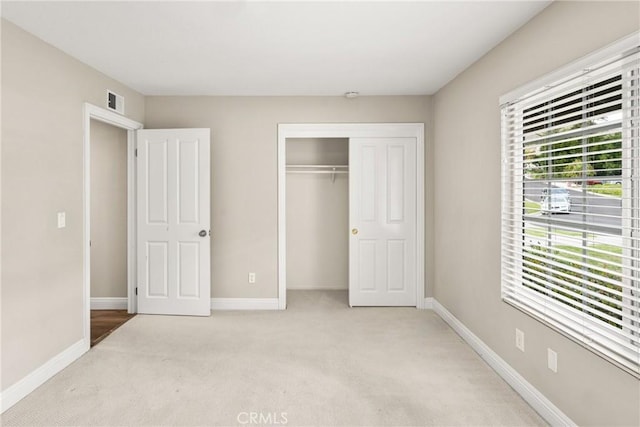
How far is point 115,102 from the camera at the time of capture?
11.6 feet

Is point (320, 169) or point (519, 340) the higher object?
point (320, 169)

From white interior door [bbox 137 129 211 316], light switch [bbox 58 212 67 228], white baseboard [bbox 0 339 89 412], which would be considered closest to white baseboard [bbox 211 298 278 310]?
white interior door [bbox 137 129 211 316]

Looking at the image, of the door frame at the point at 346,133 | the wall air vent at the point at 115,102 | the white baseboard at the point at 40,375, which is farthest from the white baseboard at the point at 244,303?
the wall air vent at the point at 115,102

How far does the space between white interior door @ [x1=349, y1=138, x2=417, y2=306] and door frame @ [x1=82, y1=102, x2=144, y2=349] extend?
8.04 ft

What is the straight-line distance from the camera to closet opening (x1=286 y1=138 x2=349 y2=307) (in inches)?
195

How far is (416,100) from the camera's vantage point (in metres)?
4.21

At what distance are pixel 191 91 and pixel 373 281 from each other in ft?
9.81

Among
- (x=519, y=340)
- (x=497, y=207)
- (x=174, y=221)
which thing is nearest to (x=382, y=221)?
(x=497, y=207)

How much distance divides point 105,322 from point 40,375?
4.28 ft

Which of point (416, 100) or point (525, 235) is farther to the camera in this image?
point (416, 100)

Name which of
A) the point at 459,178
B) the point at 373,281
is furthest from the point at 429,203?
the point at 373,281

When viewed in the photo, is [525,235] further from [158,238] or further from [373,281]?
[158,238]

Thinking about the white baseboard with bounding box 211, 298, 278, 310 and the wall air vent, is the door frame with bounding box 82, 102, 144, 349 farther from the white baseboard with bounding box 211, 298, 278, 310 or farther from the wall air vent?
the white baseboard with bounding box 211, 298, 278, 310

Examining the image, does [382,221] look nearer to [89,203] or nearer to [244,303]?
[244,303]
